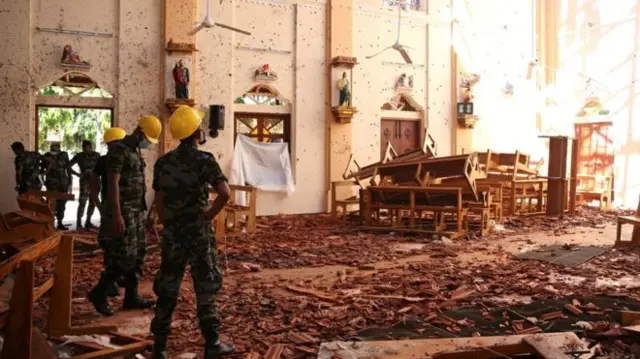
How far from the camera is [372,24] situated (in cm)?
1670

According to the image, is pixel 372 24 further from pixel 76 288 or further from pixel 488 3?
pixel 76 288

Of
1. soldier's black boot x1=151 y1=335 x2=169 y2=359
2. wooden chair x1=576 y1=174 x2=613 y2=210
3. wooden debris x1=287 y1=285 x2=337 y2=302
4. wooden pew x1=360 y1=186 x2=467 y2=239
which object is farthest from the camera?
wooden chair x1=576 y1=174 x2=613 y2=210

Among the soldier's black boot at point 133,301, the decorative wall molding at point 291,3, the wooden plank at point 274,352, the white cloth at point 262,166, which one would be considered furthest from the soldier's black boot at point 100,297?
the decorative wall molding at point 291,3

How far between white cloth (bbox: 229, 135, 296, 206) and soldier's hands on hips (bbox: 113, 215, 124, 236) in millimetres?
9359

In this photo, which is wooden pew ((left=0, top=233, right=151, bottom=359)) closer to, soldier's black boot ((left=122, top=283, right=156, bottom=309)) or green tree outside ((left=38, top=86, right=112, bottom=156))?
soldier's black boot ((left=122, top=283, right=156, bottom=309))

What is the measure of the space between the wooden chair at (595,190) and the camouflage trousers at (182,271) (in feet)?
50.9

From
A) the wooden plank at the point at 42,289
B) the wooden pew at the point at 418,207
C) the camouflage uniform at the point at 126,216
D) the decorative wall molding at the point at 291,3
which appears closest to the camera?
the wooden plank at the point at 42,289

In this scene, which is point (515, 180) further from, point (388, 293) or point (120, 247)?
point (120, 247)

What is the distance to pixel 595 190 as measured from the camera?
684 inches

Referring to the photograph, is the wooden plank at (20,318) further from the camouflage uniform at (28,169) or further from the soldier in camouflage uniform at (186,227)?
the camouflage uniform at (28,169)

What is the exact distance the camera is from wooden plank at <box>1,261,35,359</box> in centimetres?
315

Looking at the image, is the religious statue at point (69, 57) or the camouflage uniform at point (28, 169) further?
the religious statue at point (69, 57)

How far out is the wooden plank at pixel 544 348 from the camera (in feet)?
12.8

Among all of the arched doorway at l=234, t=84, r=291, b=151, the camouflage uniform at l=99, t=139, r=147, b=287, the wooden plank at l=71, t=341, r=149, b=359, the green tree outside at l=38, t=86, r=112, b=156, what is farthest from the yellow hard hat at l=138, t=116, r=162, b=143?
the green tree outside at l=38, t=86, r=112, b=156
